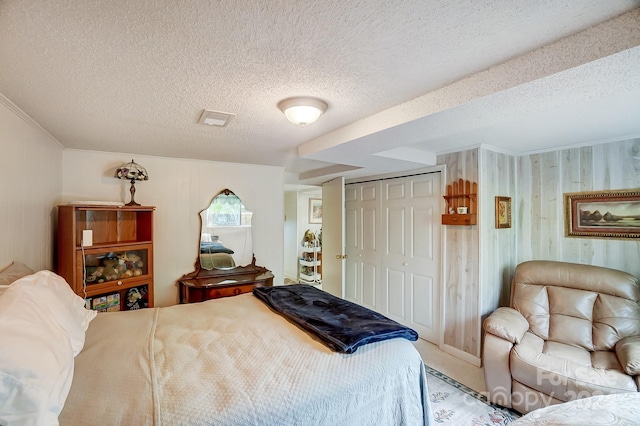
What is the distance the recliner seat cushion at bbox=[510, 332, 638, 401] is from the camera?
5.95 ft

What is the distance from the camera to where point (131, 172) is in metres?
2.75

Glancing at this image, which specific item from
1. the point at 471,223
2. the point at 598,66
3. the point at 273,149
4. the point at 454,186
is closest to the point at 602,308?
the point at 471,223

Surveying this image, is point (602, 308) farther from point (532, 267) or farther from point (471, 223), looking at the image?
point (471, 223)

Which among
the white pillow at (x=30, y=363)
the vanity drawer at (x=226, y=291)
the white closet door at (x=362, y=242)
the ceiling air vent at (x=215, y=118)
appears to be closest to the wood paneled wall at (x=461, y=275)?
the white closet door at (x=362, y=242)

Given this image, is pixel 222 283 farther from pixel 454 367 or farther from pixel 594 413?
pixel 594 413

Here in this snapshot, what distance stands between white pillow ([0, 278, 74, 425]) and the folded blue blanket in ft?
3.46

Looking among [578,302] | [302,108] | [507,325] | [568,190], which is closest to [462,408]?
[507,325]

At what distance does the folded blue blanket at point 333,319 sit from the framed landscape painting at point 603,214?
2302mm

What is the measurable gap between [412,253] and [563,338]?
157cm

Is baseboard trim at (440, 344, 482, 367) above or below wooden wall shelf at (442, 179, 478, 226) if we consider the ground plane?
below

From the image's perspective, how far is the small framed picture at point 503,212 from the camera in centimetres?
291

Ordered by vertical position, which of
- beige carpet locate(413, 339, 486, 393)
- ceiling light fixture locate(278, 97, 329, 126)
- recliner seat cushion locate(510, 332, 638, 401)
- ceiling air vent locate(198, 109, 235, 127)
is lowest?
beige carpet locate(413, 339, 486, 393)

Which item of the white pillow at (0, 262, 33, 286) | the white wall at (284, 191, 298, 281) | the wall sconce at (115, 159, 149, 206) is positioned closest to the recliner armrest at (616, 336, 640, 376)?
the white pillow at (0, 262, 33, 286)

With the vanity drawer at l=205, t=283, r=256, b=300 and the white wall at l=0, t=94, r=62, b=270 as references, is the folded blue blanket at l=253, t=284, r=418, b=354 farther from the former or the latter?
the white wall at l=0, t=94, r=62, b=270
